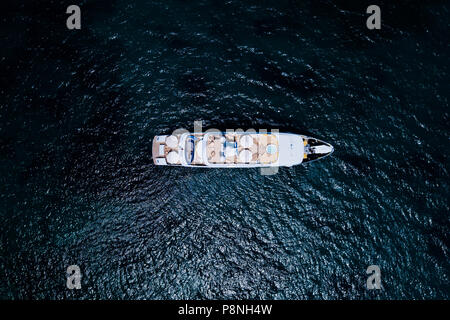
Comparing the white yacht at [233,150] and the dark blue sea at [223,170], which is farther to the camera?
the dark blue sea at [223,170]

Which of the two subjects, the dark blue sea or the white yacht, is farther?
the dark blue sea

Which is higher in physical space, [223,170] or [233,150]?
[233,150]

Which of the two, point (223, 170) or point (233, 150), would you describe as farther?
point (223, 170)
